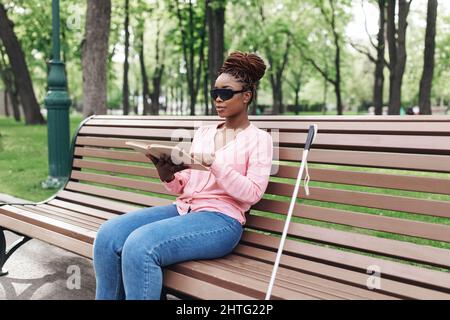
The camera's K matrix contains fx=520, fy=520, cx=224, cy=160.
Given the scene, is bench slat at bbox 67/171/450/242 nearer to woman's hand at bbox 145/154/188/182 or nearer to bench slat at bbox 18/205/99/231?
woman's hand at bbox 145/154/188/182

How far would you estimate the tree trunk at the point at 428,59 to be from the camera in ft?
42.2

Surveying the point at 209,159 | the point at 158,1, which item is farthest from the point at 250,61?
the point at 158,1

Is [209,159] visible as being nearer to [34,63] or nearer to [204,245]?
[204,245]

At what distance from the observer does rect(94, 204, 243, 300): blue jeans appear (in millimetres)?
2471

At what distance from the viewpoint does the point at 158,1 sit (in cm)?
2423

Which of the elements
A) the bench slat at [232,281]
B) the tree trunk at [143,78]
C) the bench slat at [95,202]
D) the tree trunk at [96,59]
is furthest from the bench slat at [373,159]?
the tree trunk at [143,78]

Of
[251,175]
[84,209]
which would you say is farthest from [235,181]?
[84,209]

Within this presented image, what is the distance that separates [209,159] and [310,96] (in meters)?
59.3

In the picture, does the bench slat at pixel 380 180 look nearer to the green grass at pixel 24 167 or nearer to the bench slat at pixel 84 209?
the bench slat at pixel 84 209

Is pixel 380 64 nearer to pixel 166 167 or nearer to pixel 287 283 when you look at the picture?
pixel 166 167

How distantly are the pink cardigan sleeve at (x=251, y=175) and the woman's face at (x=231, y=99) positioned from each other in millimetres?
210
